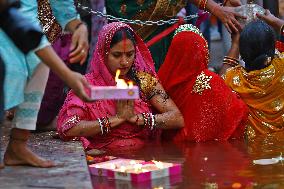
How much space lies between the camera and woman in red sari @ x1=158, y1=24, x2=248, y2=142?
6432mm

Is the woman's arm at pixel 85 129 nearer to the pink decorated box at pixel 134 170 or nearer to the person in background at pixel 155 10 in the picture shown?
the pink decorated box at pixel 134 170

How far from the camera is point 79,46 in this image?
414cm

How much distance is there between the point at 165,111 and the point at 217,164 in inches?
42.6

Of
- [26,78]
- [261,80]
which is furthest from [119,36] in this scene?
[26,78]

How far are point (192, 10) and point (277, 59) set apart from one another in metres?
2.22

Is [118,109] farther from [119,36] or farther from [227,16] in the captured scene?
[227,16]

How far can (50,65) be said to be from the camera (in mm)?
3896

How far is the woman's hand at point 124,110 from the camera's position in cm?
583

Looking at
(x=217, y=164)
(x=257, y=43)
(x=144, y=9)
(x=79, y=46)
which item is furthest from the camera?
(x=144, y=9)

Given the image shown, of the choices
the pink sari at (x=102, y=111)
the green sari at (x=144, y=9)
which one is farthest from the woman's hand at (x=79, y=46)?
the green sari at (x=144, y=9)

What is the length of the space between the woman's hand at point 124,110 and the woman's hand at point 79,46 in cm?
154

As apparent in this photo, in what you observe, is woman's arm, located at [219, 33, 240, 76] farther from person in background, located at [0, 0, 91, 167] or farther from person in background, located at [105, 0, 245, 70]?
person in background, located at [0, 0, 91, 167]

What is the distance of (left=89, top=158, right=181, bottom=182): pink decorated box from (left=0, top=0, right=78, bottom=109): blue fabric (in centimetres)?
86

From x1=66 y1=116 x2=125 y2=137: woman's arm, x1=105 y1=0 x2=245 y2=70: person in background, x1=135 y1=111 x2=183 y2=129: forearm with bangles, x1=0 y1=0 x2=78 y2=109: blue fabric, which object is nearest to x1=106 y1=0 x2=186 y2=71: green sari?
x1=105 y1=0 x2=245 y2=70: person in background
